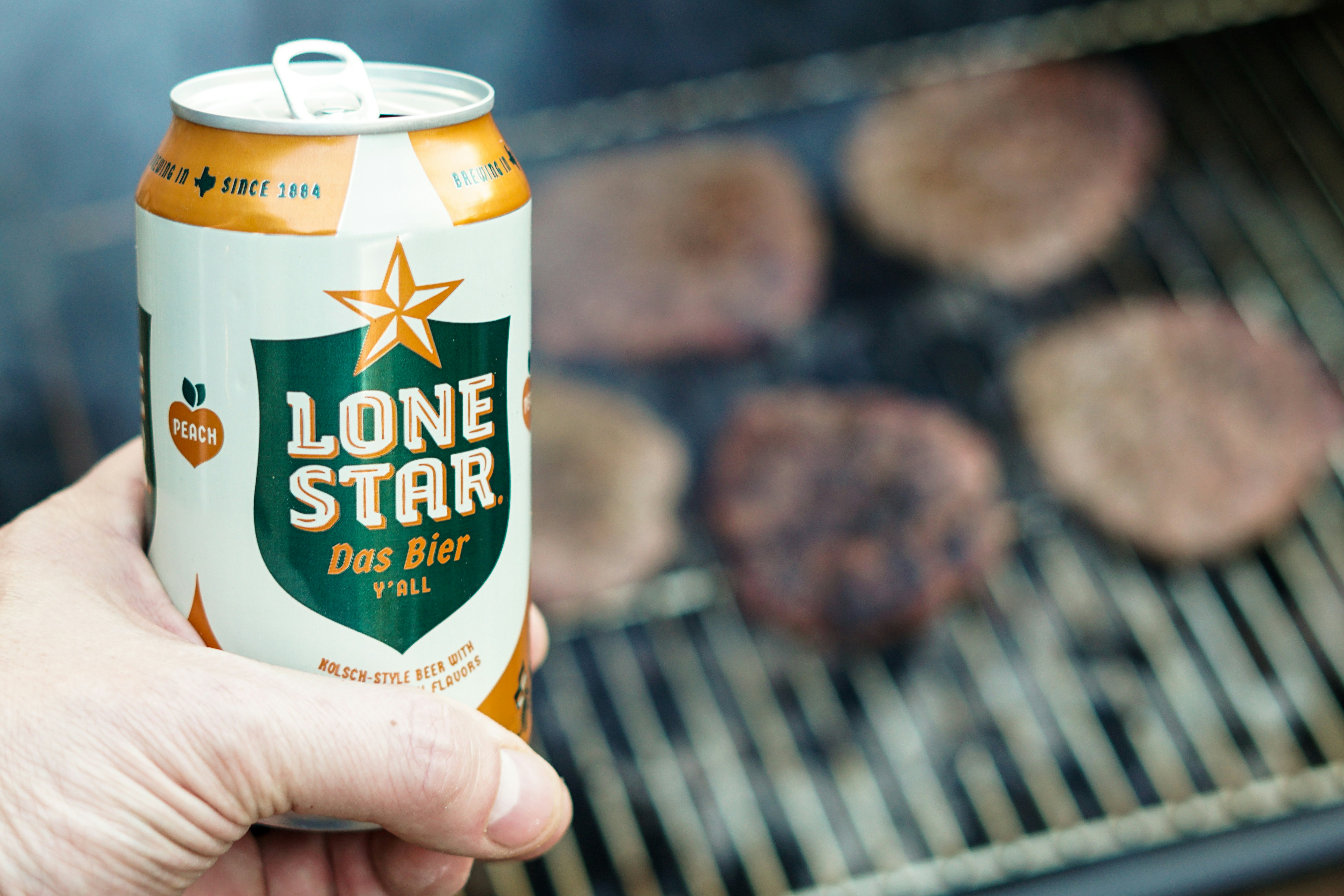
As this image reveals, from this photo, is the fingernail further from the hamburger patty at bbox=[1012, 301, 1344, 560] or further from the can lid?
the hamburger patty at bbox=[1012, 301, 1344, 560]

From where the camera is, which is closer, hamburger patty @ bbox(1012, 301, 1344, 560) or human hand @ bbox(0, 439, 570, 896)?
human hand @ bbox(0, 439, 570, 896)

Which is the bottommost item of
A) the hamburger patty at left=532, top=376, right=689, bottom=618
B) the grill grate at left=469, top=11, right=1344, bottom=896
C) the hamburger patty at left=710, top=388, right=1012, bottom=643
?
the grill grate at left=469, top=11, right=1344, bottom=896

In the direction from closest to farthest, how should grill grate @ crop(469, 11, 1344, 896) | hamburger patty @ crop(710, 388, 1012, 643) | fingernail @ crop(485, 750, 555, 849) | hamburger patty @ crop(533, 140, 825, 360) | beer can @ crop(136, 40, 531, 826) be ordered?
1. beer can @ crop(136, 40, 531, 826)
2. fingernail @ crop(485, 750, 555, 849)
3. grill grate @ crop(469, 11, 1344, 896)
4. hamburger patty @ crop(710, 388, 1012, 643)
5. hamburger patty @ crop(533, 140, 825, 360)

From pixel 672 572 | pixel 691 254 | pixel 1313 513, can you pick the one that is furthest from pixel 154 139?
pixel 1313 513

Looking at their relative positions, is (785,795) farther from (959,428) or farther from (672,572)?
(959,428)

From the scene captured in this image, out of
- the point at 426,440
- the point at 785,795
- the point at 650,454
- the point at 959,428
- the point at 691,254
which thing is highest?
the point at 426,440

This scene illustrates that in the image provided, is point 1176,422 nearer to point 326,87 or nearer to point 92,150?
point 326,87

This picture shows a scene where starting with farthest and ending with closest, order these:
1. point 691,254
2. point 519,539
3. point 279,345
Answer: point 691,254 < point 519,539 < point 279,345

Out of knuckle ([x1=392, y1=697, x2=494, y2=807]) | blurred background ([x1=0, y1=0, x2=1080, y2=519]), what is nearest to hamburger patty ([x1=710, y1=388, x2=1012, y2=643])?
blurred background ([x1=0, y1=0, x2=1080, y2=519])
